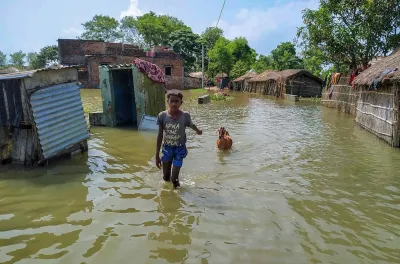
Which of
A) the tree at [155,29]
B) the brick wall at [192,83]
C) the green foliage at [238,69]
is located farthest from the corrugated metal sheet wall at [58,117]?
the tree at [155,29]

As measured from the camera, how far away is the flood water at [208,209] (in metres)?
3.46

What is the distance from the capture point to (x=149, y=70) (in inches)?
419

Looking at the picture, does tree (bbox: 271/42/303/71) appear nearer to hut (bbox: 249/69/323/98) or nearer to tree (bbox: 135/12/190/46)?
tree (bbox: 135/12/190/46)

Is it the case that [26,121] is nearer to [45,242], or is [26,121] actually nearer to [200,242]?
[45,242]

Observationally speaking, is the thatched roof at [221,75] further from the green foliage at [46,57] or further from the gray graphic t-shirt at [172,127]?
the gray graphic t-shirt at [172,127]

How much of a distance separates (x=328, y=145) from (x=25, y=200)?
7.73 meters

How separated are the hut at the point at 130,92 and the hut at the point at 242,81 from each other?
31185mm

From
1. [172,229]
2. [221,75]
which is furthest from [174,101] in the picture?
[221,75]

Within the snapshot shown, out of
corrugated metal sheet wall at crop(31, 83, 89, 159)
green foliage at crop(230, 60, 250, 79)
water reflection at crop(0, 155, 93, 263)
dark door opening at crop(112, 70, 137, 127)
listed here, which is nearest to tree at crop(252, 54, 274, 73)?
green foliage at crop(230, 60, 250, 79)

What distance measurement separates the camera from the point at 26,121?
19.6 ft

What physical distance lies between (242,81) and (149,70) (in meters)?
34.1

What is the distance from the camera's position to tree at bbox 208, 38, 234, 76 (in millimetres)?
42906

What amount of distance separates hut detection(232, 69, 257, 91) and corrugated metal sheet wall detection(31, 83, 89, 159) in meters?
36.1

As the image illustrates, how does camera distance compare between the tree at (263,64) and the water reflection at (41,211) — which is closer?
the water reflection at (41,211)
